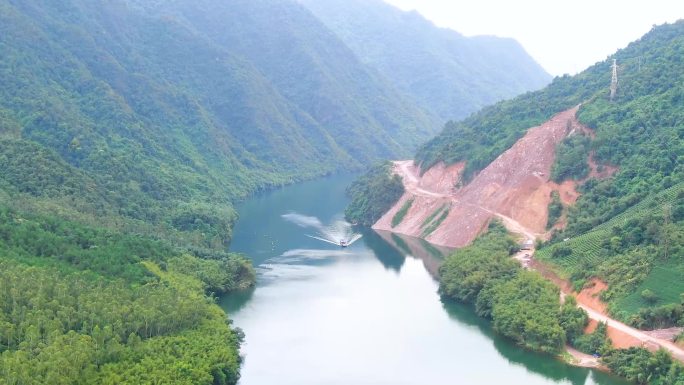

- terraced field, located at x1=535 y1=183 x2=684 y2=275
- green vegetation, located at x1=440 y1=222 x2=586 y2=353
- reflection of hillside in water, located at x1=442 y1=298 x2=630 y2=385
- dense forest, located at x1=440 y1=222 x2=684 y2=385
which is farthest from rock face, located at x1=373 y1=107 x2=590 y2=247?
reflection of hillside in water, located at x1=442 y1=298 x2=630 y2=385

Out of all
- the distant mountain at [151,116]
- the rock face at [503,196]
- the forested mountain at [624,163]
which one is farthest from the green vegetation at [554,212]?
the distant mountain at [151,116]

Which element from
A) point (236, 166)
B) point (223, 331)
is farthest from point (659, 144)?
point (236, 166)

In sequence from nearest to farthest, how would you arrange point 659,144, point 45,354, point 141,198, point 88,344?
point 45,354 < point 88,344 < point 659,144 < point 141,198

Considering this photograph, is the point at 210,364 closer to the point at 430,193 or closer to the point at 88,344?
the point at 88,344

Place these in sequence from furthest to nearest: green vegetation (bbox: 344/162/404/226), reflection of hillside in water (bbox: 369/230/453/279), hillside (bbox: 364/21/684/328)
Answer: green vegetation (bbox: 344/162/404/226) < reflection of hillside in water (bbox: 369/230/453/279) < hillside (bbox: 364/21/684/328)

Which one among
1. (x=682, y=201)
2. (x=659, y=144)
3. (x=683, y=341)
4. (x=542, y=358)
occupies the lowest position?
(x=542, y=358)

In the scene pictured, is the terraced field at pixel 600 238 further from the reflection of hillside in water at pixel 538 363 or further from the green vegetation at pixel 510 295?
the reflection of hillside in water at pixel 538 363

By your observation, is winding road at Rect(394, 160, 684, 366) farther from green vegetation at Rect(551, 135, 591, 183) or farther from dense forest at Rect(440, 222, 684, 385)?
green vegetation at Rect(551, 135, 591, 183)
